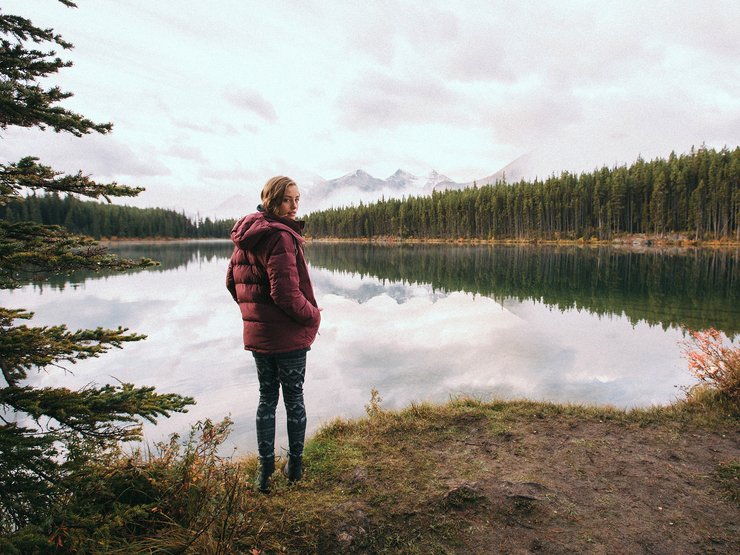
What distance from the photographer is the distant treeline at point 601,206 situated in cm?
7431

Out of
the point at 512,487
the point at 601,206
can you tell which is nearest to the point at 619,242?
the point at 601,206

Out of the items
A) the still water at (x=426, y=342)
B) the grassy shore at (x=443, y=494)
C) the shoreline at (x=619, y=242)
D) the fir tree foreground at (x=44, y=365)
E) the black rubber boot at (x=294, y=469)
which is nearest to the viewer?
the fir tree foreground at (x=44, y=365)

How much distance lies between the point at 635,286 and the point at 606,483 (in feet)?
75.7

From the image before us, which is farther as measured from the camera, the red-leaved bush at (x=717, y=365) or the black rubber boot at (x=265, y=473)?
the red-leaved bush at (x=717, y=365)

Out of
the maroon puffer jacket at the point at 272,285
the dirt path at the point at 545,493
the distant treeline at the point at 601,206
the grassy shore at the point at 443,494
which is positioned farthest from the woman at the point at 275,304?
the distant treeline at the point at 601,206

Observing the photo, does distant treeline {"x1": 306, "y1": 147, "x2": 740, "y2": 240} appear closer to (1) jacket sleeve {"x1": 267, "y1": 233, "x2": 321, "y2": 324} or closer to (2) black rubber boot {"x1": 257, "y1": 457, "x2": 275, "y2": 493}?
(1) jacket sleeve {"x1": 267, "y1": 233, "x2": 321, "y2": 324}

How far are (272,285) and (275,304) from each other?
250 mm

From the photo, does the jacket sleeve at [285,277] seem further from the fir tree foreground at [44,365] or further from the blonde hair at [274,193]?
the fir tree foreground at [44,365]

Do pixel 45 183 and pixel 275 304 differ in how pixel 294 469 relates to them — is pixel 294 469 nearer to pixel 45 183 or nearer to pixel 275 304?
pixel 275 304

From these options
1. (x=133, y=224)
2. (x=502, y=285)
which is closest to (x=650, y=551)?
(x=502, y=285)

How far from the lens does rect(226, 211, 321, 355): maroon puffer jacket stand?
3795mm

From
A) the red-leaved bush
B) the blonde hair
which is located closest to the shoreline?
the blonde hair

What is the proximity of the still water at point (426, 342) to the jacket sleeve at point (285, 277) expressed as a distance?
1.68m

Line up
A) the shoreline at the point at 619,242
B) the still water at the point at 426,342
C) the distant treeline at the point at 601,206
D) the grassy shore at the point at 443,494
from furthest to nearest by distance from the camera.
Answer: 1. the distant treeline at the point at 601,206
2. the shoreline at the point at 619,242
3. the still water at the point at 426,342
4. the grassy shore at the point at 443,494
